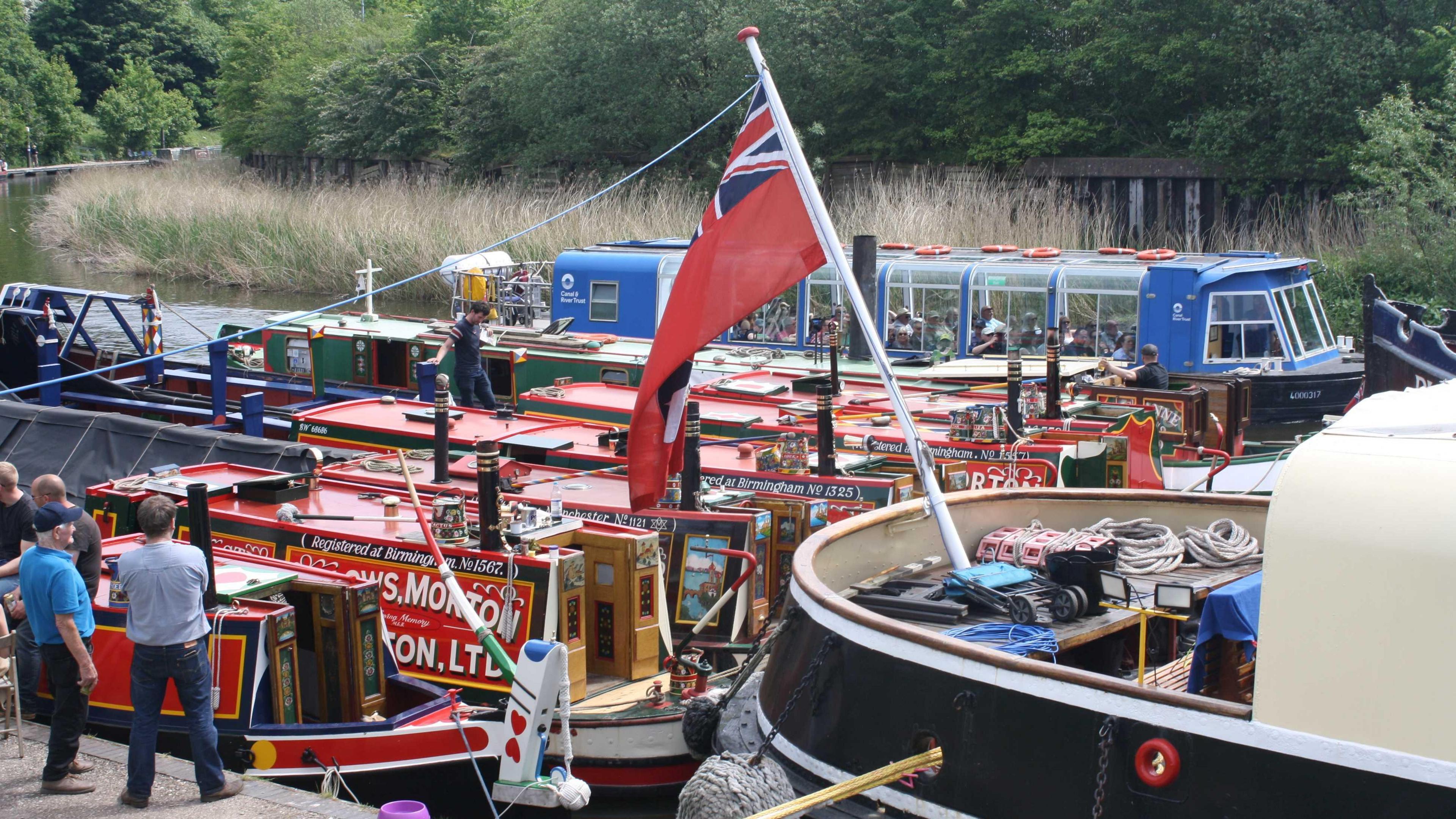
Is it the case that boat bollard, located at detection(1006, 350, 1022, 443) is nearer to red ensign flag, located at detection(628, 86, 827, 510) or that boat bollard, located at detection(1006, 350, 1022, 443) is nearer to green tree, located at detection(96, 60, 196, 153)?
red ensign flag, located at detection(628, 86, 827, 510)

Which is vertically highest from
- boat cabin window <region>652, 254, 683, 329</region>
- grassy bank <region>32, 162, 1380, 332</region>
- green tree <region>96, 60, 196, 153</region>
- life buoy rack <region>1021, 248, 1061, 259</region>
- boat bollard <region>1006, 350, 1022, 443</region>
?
green tree <region>96, 60, 196, 153</region>

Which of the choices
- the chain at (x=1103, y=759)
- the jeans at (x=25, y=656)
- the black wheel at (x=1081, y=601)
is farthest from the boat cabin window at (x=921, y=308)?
the chain at (x=1103, y=759)

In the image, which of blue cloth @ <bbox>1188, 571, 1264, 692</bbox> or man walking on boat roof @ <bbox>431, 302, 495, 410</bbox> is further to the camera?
man walking on boat roof @ <bbox>431, 302, 495, 410</bbox>

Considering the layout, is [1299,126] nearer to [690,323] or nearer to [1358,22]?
[1358,22]

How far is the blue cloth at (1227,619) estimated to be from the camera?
6.41m

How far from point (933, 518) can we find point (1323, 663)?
3.88 m

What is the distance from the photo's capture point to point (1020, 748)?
6.21m

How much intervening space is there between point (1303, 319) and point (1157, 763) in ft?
58.6

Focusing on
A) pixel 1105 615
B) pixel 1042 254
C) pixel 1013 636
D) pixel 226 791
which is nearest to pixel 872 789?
pixel 1013 636

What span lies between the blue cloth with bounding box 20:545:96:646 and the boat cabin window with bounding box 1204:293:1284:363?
17238 millimetres

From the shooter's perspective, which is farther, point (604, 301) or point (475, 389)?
point (604, 301)

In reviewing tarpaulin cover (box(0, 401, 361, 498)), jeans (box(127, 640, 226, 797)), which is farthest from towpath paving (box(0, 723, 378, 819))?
tarpaulin cover (box(0, 401, 361, 498))

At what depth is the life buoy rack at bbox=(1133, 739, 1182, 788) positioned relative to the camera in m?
5.74

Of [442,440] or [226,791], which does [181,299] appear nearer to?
[442,440]
